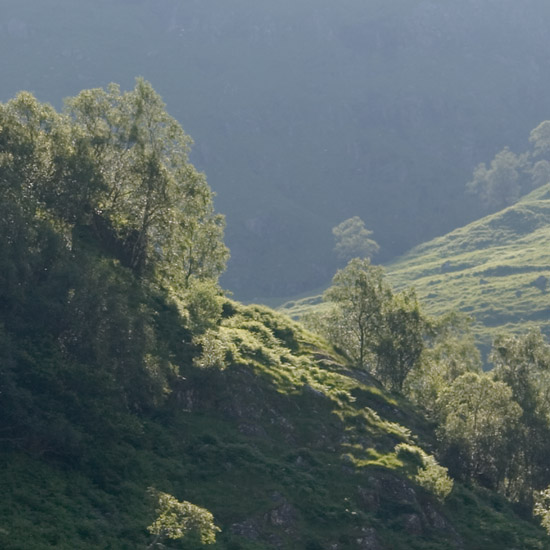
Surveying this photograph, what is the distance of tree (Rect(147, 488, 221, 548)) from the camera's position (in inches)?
1590

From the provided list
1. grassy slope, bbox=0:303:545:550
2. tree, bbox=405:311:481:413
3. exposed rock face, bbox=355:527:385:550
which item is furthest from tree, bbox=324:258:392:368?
exposed rock face, bbox=355:527:385:550

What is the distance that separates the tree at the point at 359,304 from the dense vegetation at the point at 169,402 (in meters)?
4.80

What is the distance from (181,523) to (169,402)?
16.3 metres

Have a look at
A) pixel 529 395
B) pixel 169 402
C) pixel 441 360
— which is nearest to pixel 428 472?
pixel 169 402

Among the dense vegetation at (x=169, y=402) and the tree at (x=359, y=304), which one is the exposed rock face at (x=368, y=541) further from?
the tree at (x=359, y=304)

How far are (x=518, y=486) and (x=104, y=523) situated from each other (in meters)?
38.7

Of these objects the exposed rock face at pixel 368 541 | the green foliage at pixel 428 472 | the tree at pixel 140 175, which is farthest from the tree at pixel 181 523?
the tree at pixel 140 175

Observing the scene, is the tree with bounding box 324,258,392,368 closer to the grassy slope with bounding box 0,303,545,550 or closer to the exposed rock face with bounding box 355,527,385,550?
the grassy slope with bounding box 0,303,545,550

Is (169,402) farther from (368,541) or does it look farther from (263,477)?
(368,541)

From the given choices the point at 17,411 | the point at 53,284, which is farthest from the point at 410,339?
the point at 17,411

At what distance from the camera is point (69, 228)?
61500mm

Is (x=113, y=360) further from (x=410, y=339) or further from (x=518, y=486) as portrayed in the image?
(x=410, y=339)

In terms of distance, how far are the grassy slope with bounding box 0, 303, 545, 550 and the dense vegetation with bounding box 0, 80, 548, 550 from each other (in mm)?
142

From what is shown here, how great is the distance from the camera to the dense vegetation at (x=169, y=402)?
44.5 metres
